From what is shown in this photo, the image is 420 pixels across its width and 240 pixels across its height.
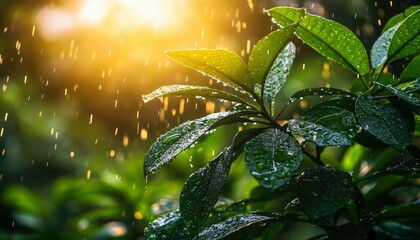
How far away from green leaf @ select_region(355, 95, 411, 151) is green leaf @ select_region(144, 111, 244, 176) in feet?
0.48

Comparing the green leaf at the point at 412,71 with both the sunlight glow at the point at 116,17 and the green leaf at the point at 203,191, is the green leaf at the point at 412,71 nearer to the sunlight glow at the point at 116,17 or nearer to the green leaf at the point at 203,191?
the green leaf at the point at 203,191

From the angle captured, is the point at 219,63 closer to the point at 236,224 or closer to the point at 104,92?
the point at 236,224

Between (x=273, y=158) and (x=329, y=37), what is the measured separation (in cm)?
26

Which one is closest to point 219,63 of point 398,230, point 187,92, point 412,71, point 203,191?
point 187,92

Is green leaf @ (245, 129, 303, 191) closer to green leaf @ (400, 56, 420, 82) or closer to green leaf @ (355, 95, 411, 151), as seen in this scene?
green leaf @ (355, 95, 411, 151)

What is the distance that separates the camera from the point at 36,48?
156 inches

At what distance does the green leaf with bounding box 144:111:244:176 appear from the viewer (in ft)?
1.99

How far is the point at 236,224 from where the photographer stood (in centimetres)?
66

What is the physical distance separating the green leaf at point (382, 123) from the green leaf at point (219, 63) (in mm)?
146

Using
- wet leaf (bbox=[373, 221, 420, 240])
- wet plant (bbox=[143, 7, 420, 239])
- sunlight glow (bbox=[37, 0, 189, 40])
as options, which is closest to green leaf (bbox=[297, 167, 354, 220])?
wet plant (bbox=[143, 7, 420, 239])

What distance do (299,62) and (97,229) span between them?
1.41m

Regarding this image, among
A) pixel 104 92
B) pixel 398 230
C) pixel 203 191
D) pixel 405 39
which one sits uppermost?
pixel 104 92

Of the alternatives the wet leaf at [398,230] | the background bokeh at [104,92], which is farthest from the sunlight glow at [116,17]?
the wet leaf at [398,230]

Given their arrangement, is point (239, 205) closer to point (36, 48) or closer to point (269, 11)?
point (269, 11)
